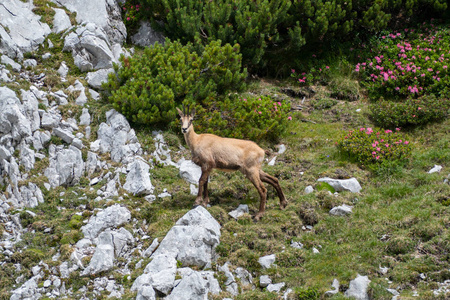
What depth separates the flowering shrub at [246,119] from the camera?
14586 millimetres

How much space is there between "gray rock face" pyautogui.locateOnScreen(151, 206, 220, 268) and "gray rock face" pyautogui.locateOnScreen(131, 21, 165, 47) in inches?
422

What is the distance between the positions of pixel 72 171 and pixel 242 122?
5570mm

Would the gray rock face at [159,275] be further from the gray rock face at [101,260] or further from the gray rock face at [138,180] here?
the gray rock face at [138,180]

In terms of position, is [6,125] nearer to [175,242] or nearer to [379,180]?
[175,242]

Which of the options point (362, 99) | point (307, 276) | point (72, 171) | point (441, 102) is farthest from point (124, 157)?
point (441, 102)

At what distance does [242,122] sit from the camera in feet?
48.5

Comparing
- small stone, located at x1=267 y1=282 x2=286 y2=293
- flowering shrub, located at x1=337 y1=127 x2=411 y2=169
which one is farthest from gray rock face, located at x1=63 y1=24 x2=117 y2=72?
small stone, located at x1=267 y1=282 x2=286 y2=293

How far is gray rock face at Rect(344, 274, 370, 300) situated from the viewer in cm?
838

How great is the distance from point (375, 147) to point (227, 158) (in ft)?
15.7

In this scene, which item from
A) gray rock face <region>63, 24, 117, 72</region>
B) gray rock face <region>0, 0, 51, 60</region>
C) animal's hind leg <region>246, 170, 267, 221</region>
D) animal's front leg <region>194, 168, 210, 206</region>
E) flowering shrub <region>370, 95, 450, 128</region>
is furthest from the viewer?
gray rock face <region>63, 24, 117, 72</region>

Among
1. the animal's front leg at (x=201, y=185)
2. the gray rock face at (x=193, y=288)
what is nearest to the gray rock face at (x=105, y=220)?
the animal's front leg at (x=201, y=185)

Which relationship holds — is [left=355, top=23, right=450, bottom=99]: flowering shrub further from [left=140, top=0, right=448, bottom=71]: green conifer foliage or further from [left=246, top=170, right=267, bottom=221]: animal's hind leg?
[left=246, top=170, right=267, bottom=221]: animal's hind leg

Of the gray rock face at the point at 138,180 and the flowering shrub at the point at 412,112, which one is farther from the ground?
the flowering shrub at the point at 412,112

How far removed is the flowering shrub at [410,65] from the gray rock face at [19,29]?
12.4 metres
